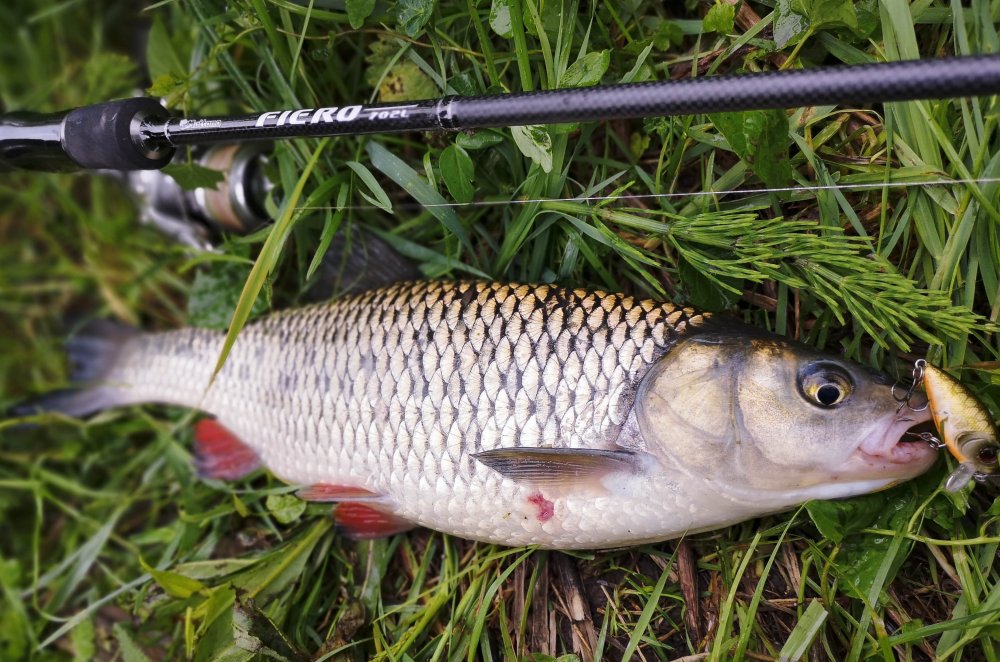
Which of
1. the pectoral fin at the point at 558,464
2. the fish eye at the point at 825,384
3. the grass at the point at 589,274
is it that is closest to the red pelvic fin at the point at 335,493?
the grass at the point at 589,274

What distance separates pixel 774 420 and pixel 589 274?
758 mm

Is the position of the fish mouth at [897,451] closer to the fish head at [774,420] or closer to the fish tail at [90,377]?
the fish head at [774,420]

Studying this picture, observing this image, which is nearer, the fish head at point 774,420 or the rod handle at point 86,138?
the fish head at point 774,420

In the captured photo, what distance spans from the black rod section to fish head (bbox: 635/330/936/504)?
572mm

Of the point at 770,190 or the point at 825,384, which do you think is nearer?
the point at 825,384

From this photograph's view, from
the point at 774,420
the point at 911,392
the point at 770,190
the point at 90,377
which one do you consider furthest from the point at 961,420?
the point at 90,377

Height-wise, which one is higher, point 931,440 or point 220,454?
point 220,454

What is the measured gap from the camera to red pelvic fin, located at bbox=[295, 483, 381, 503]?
190 cm

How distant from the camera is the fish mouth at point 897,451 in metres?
1.50

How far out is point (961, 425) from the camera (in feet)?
4.89

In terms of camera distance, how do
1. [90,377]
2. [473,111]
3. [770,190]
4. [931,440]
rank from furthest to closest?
[90,377] < [770,190] < [931,440] < [473,111]

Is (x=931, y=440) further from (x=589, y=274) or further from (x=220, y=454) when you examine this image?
(x=220, y=454)

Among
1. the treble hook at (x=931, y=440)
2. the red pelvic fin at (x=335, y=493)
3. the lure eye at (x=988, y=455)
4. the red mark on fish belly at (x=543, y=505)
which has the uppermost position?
the red pelvic fin at (x=335, y=493)

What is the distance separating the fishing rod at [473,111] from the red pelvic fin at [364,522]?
42.8 inches
